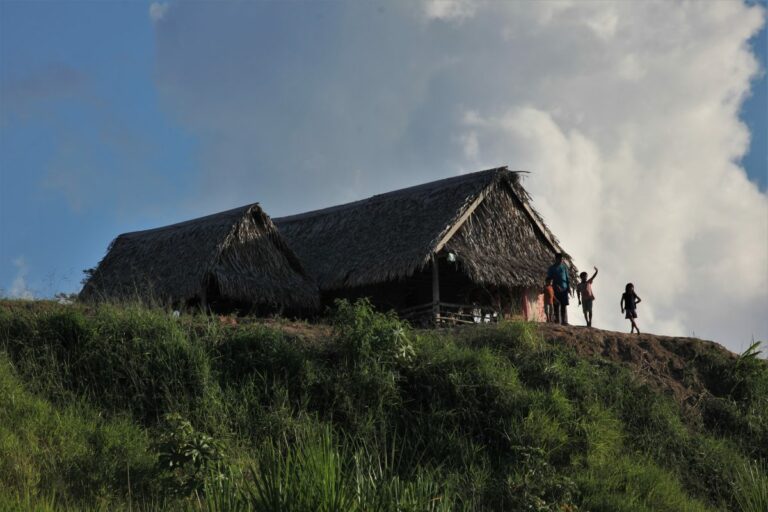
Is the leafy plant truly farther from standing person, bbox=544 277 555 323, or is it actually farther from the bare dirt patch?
standing person, bbox=544 277 555 323

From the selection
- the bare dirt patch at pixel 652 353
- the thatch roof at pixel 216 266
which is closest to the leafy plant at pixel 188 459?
the bare dirt patch at pixel 652 353

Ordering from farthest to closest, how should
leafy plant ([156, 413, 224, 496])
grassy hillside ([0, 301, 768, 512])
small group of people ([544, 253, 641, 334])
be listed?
small group of people ([544, 253, 641, 334])
grassy hillside ([0, 301, 768, 512])
leafy plant ([156, 413, 224, 496])


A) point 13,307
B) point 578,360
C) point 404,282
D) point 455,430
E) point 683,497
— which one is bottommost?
point 683,497

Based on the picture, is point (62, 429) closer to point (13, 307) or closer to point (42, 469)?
point (42, 469)

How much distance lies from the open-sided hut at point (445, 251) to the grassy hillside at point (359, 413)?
4.26m

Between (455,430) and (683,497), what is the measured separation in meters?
2.51

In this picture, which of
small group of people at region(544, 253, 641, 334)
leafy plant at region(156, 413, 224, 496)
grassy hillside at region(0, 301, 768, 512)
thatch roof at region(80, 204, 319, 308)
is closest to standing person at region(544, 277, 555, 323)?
small group of people at region(544, 253, 641, 334)

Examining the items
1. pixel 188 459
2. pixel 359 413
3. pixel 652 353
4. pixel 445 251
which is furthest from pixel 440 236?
pixel 188 459

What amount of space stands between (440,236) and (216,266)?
12.3 ft

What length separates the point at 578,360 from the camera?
1285cm

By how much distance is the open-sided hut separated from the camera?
1742 centimetres

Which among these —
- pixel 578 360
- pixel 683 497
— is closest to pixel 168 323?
pixel 578 360

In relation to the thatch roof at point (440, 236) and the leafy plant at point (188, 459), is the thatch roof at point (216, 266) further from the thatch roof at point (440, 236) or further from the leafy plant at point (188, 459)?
the leafy plant at point (188, 459)

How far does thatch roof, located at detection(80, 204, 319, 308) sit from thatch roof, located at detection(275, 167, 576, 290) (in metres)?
0.86
